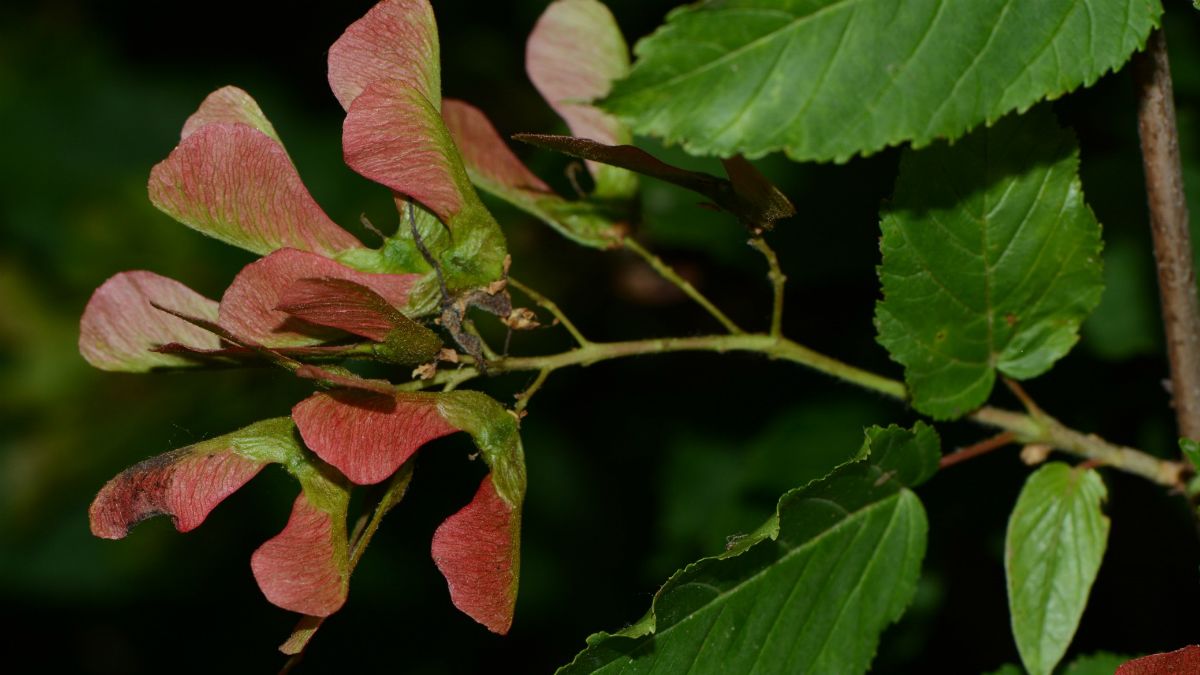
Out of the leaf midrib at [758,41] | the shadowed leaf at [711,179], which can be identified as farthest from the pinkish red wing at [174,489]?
the leaf midrib at [758,41]

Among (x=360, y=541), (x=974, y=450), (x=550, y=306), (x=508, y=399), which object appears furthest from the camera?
(x=508, y=399)

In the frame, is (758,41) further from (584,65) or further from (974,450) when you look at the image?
(974,450)

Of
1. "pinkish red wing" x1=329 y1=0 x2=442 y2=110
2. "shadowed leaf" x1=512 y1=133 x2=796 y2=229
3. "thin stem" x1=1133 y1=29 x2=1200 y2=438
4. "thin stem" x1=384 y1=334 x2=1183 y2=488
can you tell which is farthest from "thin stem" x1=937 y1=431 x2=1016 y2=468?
"pinkish red wing" x1=329 y1=0 x2=442 y2=110

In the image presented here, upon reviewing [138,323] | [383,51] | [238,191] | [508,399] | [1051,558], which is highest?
[383,51]

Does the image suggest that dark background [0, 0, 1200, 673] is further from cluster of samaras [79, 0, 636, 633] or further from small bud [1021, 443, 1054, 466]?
small bud [1021, 443, 1054, 466]

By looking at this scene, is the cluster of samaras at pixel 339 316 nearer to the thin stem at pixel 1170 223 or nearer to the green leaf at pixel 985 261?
the green leaf at pixel 985 261

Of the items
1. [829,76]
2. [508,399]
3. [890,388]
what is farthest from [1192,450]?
[508,399]

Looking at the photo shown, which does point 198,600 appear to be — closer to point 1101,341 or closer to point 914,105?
point 1101,341
